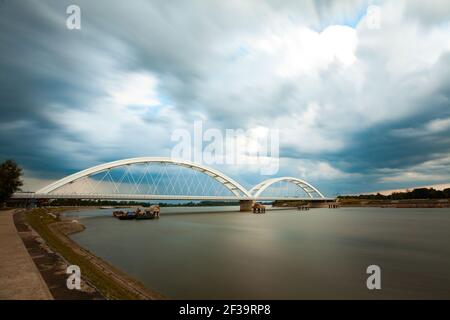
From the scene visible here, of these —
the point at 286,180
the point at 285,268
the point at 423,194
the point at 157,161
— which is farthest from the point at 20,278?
the point at 423,194

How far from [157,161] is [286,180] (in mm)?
50513

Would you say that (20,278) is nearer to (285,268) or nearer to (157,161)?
(285,268)

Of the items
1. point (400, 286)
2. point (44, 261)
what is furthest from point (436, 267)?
point (44, 261)

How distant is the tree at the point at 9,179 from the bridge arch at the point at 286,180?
5622cm

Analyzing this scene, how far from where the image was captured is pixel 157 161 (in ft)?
187

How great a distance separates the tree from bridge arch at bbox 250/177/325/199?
56.2m

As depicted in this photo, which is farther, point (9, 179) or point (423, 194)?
point (423, 194)

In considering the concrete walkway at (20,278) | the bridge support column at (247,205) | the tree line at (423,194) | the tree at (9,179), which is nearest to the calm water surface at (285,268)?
the concrete walkway at (20,278)

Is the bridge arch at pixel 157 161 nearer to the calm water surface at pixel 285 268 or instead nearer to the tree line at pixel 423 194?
the calm water surface at pixel 285 268

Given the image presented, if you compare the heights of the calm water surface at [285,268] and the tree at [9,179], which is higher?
the tree at [9,179]

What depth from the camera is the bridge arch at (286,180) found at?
3110 inches

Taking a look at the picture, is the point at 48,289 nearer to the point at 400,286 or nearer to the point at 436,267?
the point at 400,286

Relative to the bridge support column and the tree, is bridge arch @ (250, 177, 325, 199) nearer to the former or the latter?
the bridge support column
